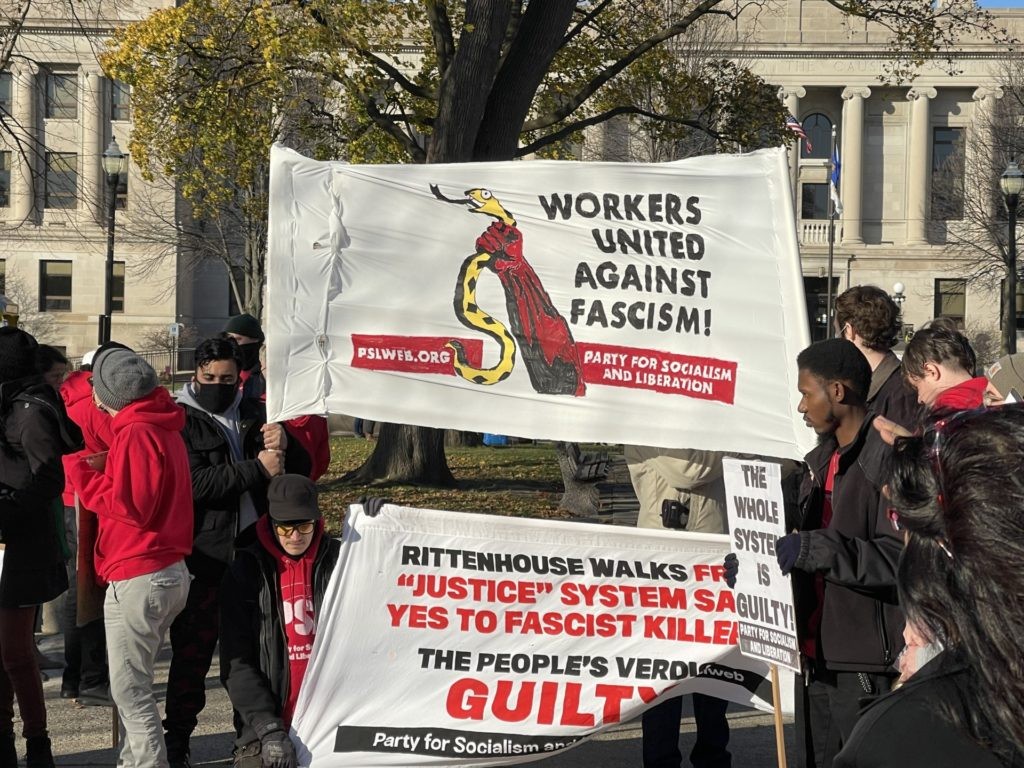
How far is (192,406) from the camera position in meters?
5.76

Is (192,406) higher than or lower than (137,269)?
lower

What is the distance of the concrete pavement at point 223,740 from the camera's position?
5855 mm

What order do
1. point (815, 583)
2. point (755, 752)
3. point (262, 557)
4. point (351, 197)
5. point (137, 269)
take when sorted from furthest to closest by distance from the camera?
1. point (137, 269)
2. point (755, 752)
3. point (351, 197)
4. point (262, 557)
5. point (815, 583)

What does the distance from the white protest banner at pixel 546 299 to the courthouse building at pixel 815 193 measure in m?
44.4

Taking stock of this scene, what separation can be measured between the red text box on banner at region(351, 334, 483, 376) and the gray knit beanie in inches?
32.7

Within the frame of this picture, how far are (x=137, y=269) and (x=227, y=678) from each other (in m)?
48.5

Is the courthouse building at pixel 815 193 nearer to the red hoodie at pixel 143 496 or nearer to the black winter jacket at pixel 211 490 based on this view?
the black winter jacket at pixel 211 490

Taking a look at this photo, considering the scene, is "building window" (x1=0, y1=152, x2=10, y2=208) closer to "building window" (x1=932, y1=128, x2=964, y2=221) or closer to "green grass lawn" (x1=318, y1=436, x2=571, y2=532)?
"green grass lawn" (x1=318, y1=436, x2=571, y2=532)

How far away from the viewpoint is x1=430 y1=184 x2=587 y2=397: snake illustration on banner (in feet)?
16.6

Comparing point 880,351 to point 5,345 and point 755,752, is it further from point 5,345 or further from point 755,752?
point 5,345

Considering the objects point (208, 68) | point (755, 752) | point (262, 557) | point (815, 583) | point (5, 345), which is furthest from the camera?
point (208, 68)

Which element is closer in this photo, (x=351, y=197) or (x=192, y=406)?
(x=351, y=197)

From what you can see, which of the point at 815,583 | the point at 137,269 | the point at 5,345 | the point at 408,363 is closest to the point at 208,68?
the point at 5,345

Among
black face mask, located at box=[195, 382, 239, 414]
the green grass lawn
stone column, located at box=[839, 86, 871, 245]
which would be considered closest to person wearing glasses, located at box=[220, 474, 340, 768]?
black face mask, located at box=[195, 382, 239, 414]
